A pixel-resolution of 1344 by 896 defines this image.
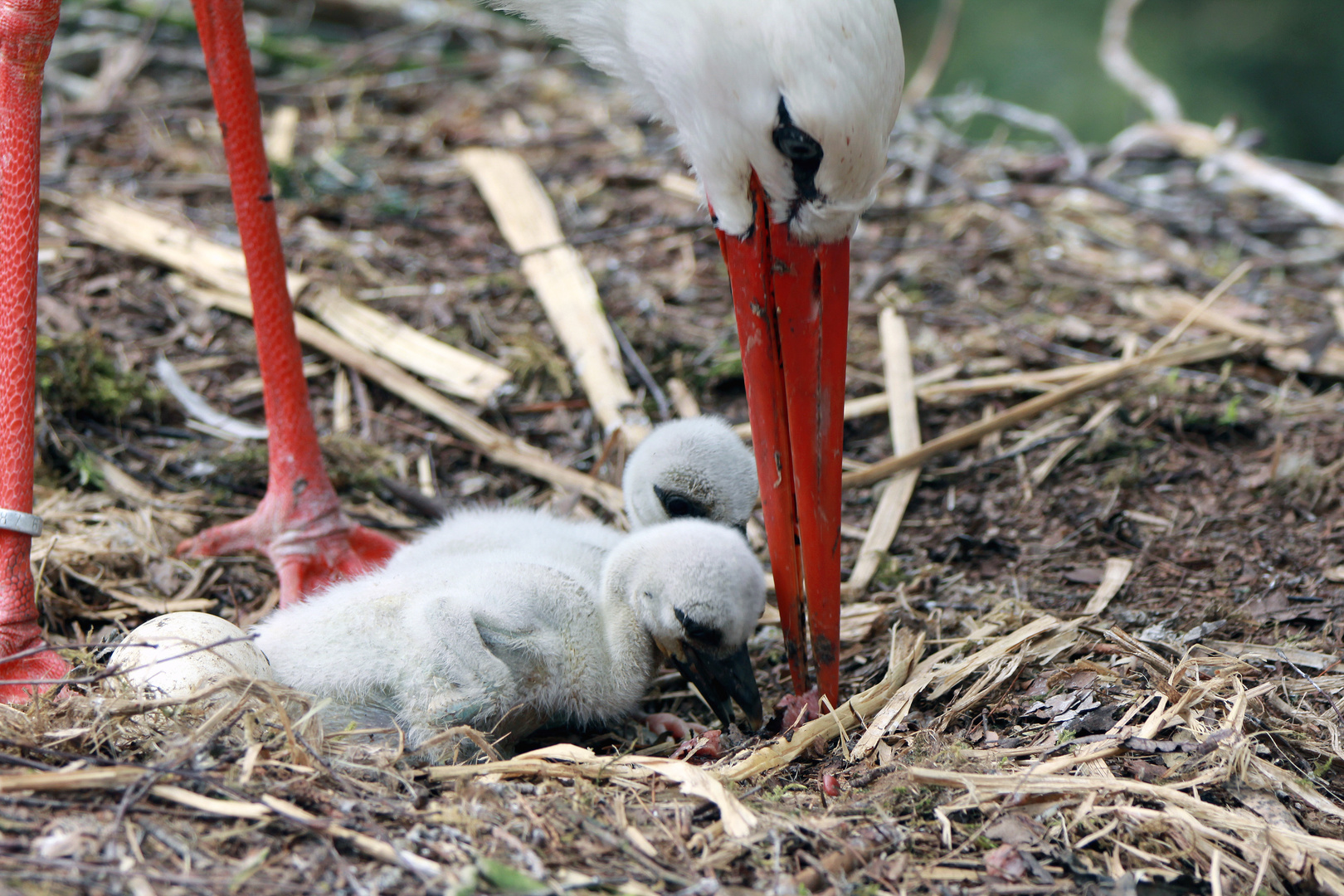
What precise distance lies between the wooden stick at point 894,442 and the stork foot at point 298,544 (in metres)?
1.31

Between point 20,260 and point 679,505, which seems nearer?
point 20,260

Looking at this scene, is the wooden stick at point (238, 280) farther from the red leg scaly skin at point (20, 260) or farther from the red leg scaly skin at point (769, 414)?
the red leg scaly skin at point (769, 414)

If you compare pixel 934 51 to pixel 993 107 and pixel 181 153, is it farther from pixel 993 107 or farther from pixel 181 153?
pixel 181 153

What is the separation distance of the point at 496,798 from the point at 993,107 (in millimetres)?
4948

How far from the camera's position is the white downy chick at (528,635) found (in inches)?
87.6

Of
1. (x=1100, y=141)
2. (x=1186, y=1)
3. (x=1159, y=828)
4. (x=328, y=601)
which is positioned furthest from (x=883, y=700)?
(x=1186, y=1)

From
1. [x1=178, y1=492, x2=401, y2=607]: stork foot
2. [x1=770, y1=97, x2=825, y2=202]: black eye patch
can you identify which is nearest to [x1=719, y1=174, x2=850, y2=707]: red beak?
[x1=770, y1=97, x2=825, y2=202]: black eye patch

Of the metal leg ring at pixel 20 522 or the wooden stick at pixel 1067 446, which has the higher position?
the metal leg ring at pixel 20 522

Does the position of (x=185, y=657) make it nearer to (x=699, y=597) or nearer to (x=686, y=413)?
(x=699, y=597)

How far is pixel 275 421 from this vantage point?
3.03 meters

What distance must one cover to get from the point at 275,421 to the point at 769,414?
1465 mm

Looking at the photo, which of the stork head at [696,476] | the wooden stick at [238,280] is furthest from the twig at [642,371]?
the stork head at [696,476]

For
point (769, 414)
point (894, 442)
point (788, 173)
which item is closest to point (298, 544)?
point (769, 414)

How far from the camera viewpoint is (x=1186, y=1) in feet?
33.5
